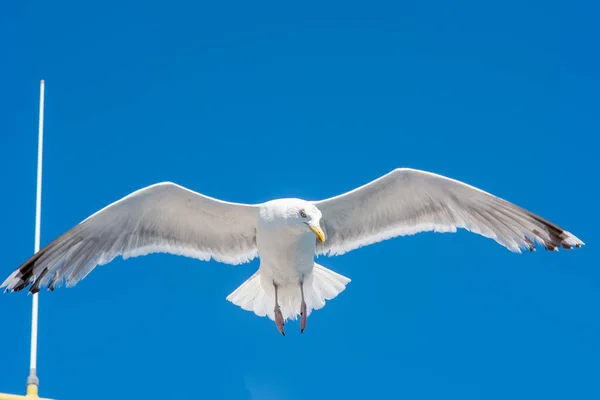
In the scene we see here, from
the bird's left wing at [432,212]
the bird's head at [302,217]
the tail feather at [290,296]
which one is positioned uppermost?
the bird's left wing at [432,212]

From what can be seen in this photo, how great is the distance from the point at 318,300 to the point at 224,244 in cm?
106

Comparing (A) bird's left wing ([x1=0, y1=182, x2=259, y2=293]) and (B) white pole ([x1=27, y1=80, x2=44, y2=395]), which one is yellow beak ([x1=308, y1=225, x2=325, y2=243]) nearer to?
(A) bird's left wing ([x1=0, y1=182, x2=259, y2=293])

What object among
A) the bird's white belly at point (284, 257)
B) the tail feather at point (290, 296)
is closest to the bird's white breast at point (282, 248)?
the bird's white belly at point (284, 257)

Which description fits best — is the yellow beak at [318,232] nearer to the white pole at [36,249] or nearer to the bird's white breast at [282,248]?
the bird's white breast at [282,248]

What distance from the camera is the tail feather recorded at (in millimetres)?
9586

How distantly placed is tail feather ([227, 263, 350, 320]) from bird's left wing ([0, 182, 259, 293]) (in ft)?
2.00

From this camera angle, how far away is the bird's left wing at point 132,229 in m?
9.04

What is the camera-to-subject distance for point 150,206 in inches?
358

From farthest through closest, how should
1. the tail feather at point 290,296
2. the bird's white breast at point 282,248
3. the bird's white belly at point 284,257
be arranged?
the tail feather at point 290,296, the bird's white belly at point 284,257, the bird's white breast at point 282,248

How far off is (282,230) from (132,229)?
1.49 meters

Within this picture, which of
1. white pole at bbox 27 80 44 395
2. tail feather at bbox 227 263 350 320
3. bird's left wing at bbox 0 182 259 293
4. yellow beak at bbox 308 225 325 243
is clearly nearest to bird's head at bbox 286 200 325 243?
yellow beak at bbox 308 225 325 243

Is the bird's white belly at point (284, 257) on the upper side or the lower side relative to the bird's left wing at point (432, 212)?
lower

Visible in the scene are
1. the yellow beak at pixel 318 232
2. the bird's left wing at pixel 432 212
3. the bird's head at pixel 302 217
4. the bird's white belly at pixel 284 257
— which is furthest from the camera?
the bird's left wing at pixel 432 212

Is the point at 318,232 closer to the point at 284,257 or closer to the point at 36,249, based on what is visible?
the point at 284,257
